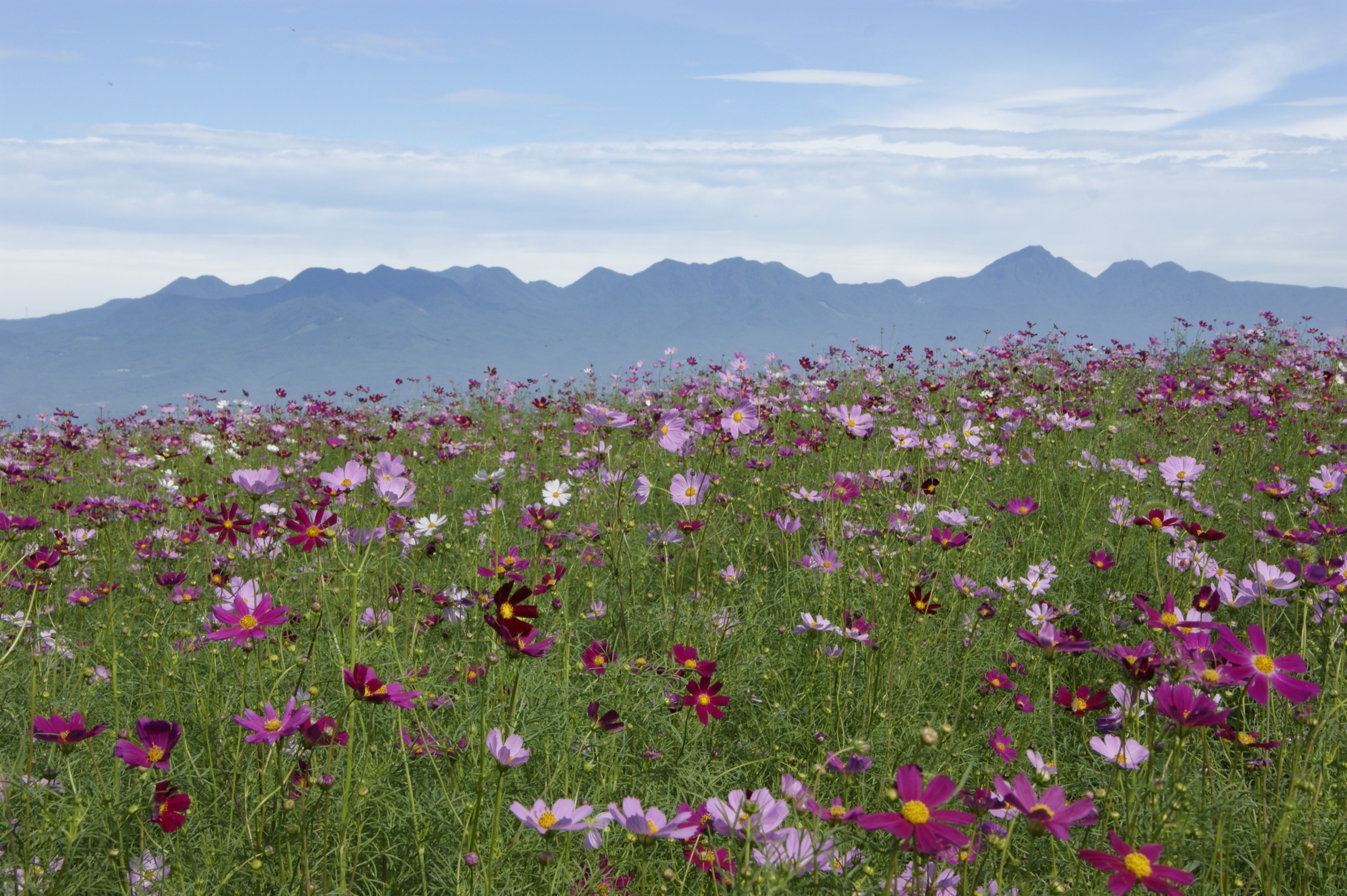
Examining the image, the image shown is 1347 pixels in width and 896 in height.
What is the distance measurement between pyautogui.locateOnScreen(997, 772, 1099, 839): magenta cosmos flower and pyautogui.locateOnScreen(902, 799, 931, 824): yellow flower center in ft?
0.50

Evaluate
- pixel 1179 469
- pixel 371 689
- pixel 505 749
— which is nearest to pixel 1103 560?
pixel 1179 469

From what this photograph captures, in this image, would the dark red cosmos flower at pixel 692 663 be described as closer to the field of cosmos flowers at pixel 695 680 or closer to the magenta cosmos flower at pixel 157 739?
the field of cosmos flowers at pixel 695 680

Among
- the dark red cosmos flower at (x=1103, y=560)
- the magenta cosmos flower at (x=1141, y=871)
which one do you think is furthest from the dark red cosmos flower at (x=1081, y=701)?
the dark red cosmos flower at (x=1103, y=560)

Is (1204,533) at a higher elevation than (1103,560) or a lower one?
higher

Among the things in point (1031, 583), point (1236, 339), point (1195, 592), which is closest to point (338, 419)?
point (1031, 583)

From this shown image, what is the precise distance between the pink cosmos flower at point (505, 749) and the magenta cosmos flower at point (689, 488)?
1100 mm

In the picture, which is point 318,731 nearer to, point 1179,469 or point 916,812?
point 916,812

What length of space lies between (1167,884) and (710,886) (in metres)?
0.82

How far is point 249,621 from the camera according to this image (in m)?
1.30

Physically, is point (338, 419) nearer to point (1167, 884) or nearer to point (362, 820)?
point (362, 820)

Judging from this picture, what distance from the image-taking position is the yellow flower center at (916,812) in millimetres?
816

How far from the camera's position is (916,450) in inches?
161

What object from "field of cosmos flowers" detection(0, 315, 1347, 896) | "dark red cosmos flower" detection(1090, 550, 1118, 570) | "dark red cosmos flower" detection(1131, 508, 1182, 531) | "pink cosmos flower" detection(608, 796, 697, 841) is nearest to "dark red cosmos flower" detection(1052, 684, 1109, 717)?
"field of cosmos flowers" detection(0, 315, 1347, 896)

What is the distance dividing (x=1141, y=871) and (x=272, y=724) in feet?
4.05
